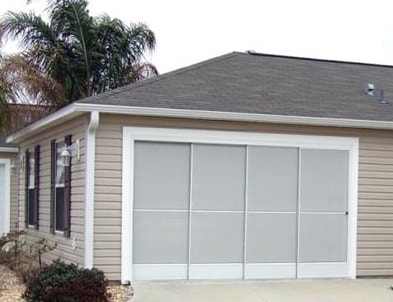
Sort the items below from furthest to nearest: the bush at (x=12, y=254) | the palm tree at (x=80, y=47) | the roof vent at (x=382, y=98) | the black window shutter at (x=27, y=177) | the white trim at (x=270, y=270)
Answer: the palm tree at (x=80, y=47) → the black window shutter at (x=27, y=177) → the roof vent at (x=382, y=98) → the bush at (x=12, y=254) → the white trim at (x=270, y=270)

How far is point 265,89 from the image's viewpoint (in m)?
12.2

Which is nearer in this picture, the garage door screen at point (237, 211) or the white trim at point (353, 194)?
the garage door screen at point (237, 211)

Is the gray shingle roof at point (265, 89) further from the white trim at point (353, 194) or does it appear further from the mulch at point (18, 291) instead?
the mulch at point (18, 291)

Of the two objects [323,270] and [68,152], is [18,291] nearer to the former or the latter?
[68,152]

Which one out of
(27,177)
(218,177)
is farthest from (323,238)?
(27,177)

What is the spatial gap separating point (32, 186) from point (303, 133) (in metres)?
6.32

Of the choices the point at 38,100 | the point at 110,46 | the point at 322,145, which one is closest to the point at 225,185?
the point at 322,145

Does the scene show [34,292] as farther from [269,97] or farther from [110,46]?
[110,46]

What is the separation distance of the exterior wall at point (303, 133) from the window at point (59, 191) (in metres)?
1.22

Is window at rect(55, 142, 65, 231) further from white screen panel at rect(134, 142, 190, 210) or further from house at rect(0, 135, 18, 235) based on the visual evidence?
house at rect(0, 135, 18, 235)

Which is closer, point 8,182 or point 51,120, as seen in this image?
point 51,120

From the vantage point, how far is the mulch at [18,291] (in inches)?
384

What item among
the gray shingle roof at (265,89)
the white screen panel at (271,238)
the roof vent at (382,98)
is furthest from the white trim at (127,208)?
the roof vent at (382,98)

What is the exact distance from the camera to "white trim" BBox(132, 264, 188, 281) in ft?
34.8
